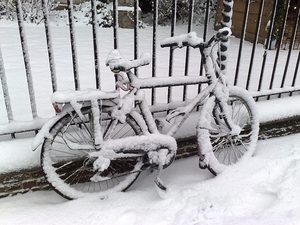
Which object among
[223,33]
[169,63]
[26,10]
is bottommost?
[26,10]

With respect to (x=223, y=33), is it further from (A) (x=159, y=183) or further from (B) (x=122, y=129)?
(A) (x=159, y=183)

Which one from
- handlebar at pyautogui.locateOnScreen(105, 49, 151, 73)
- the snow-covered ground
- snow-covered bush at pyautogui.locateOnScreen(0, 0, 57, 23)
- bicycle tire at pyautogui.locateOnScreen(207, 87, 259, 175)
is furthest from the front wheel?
snow-covered bush at pyautogui.locateOnScreen(0, 0, 57, 23)

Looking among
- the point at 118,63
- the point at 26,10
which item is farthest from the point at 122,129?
the point at 26,10

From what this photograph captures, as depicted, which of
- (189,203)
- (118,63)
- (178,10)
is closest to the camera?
(118,63)

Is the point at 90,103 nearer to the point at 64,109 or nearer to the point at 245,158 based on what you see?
the point at 64,109

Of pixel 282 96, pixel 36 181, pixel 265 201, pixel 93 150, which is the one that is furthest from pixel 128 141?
pixel 282 96

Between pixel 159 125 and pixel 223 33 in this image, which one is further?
pixel 159 125

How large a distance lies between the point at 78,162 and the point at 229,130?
4.72 feet

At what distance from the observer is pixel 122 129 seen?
2.55m

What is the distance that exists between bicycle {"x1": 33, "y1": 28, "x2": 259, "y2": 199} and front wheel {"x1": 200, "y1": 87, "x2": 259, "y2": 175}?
0.04 feet

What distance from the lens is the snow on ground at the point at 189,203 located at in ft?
7.27

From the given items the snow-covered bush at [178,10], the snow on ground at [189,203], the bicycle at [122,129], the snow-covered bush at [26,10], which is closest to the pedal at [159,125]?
the bicycle at [122,129]

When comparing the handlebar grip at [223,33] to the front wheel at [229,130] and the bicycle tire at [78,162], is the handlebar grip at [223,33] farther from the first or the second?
the bicycle tire at [78,162]

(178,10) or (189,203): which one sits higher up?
(178,10)
